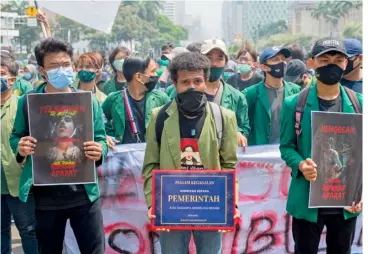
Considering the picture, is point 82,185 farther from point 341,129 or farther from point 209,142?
point 341,129

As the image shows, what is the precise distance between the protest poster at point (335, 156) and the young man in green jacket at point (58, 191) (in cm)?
132

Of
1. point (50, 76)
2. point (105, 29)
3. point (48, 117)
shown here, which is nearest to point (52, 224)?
point (48, 117)

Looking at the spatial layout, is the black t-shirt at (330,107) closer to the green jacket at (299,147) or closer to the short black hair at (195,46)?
the green jacket at (299,147)

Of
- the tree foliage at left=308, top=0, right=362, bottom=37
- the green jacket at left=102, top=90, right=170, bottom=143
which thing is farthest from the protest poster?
the tree foliage at left=308, top=0, right=362, bottom=37

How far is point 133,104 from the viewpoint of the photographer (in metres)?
5.25

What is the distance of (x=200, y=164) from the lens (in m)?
3.71

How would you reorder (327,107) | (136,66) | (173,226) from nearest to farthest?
1. (173,226)
2. (327,107)
3. (136,66)

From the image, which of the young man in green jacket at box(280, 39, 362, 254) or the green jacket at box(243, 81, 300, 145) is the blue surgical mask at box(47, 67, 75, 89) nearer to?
the young man in green jacket at box(280, 39, 362, 254)

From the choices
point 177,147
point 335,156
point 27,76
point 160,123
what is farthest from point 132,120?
point 27,76

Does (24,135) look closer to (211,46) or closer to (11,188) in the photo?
(11,188)

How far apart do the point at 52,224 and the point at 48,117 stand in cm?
68

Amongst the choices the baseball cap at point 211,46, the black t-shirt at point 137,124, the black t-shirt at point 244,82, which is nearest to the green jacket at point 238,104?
the baseball cap at point 211,46

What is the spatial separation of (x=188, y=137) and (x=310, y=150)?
0.73 meters

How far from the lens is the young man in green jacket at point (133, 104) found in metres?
5.19
